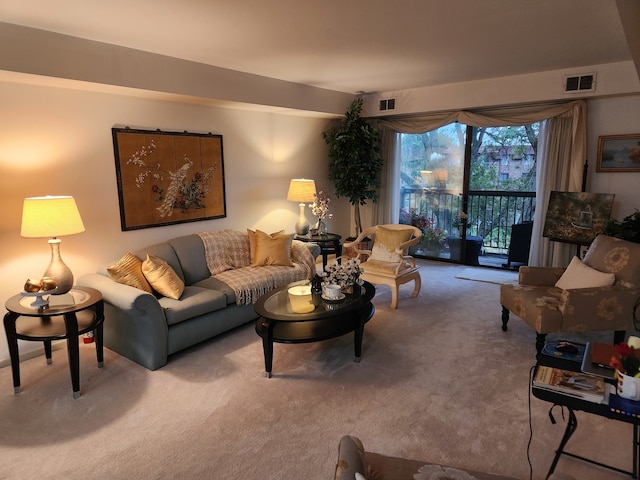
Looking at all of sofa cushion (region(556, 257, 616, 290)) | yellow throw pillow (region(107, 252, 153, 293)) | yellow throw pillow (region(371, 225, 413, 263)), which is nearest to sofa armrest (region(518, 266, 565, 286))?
sofa cushion (region(556, 257, 616, 290))

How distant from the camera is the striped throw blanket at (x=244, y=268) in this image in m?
3.92

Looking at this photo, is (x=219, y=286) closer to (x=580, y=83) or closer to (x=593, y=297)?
(x=593, y=297)

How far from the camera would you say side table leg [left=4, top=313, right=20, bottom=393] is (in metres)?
2.77

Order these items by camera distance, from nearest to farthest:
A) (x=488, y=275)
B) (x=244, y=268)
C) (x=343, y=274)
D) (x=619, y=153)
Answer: (x=343, y=274) → (x=244, y=268) → (x=619, y=153) → (x=488, y=275)

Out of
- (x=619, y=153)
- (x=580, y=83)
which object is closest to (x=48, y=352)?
(x=580, y=83)

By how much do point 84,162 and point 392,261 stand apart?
3306 millimetres

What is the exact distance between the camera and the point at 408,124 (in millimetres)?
6234

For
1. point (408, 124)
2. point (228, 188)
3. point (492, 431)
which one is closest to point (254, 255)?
point (228, 188)

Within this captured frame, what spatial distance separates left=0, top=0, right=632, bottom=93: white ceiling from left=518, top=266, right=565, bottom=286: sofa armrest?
2.02m

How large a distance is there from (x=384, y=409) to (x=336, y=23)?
8.86ft

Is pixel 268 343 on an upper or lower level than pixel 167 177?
lower

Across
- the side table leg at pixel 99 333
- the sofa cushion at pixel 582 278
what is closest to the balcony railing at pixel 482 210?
the sofa cushion at pixel 582 278

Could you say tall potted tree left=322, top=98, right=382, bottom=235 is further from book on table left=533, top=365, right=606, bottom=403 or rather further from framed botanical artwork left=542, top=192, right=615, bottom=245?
book on table left=533, top=365, right=606, bottom=403

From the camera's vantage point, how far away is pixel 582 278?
3.49 metres
